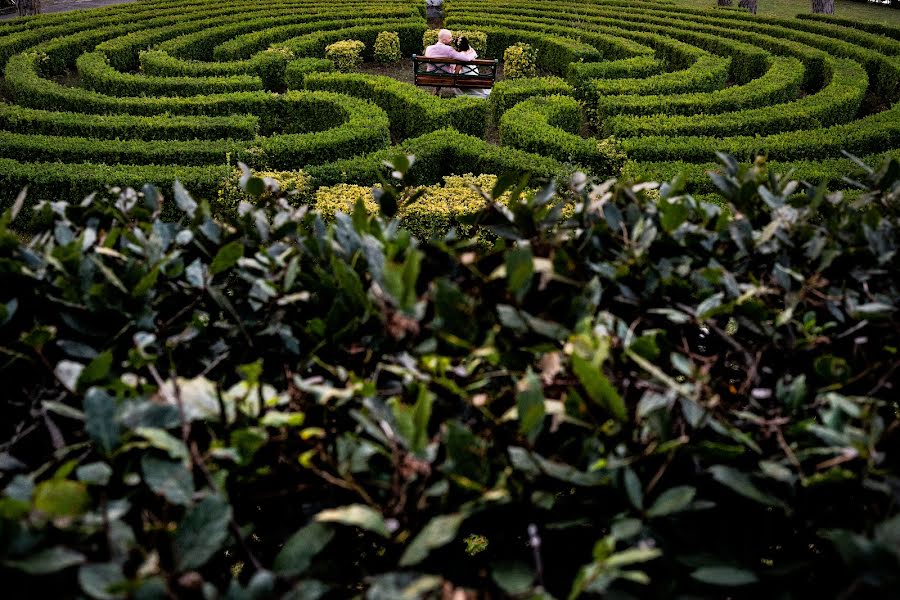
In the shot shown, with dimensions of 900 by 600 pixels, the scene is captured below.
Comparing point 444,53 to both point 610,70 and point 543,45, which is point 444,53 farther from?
point 610,70

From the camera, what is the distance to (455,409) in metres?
1.80

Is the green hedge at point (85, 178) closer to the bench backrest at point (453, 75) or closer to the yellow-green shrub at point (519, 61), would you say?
the bench backrest at point (453, 75)

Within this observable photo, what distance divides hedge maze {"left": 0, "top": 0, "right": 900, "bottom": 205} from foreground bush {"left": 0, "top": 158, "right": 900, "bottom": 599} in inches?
124

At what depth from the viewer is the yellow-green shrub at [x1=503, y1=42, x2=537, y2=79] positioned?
15.1 meters

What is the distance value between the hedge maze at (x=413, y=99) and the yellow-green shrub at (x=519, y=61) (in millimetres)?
344

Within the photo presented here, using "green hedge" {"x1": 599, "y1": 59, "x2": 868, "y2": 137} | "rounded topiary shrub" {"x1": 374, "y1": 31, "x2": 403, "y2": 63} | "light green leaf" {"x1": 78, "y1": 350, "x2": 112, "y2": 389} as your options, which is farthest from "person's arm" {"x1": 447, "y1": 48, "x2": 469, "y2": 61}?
"light green leaf" {"x1": 78, "y1": 350, "x2": 112, "y2": 389}

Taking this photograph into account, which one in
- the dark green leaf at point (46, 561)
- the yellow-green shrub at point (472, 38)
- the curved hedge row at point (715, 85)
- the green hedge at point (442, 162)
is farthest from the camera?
the yellow-green shrub at point (472, 38)

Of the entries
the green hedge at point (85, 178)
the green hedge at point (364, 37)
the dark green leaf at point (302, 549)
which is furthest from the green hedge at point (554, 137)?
the dark green leaf at point (302, 549)

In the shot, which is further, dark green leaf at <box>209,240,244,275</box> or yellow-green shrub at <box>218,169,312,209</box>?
yellow-green shrub at <box>218,169,312,209</box>

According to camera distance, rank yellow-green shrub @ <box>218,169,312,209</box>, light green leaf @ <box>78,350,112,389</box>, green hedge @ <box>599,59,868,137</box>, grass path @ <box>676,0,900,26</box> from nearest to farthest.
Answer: light green leaf @ <box>78,350,112,389</box> → yellow-green shrub @ <box>218,169,312,209</box> → green hedge @ <box>599,59,868,137</box> → grass path @ <box>676,0,900,26</box>

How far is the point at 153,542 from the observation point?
1.51 metres

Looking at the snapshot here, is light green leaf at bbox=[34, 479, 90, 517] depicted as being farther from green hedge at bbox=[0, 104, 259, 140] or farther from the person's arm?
the person's arm

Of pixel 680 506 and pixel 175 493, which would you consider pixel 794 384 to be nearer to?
pixel 680 506

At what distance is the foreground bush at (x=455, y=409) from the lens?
1.46 m
